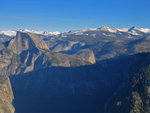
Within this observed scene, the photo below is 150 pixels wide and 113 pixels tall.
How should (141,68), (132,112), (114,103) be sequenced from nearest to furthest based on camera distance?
1. (132,112)
2. (114,103)
3. (141,68)

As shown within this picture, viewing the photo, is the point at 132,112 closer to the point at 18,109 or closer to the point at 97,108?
the point at 97,108

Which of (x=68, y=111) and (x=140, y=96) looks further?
(x=68, y=111)

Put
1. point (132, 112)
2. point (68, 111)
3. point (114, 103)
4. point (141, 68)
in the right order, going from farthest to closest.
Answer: point (68, 111)
point (141, 68)
point (114, 103)
point (132, 112)

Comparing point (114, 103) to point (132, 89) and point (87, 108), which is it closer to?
point (132, 89)

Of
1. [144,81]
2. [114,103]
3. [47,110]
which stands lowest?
[47,110]

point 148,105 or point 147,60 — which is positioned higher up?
point 147,60

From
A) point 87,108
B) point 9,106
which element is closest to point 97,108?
point 87,108

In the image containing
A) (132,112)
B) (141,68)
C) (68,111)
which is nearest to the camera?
(132,112)

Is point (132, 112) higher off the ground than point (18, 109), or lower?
higher

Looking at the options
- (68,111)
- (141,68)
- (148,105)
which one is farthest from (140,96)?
(68,111)
